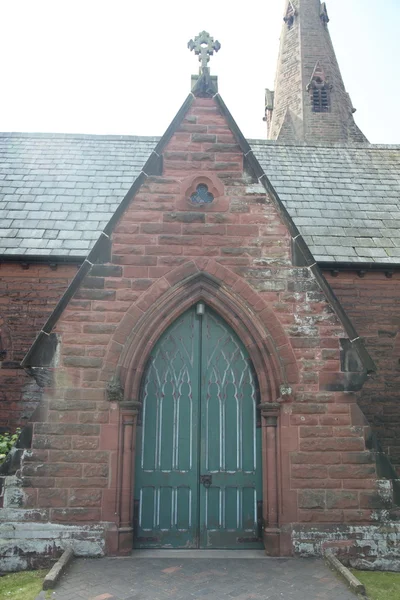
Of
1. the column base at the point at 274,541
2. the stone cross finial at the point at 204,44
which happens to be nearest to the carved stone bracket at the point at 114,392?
the column base at the point at 274,541

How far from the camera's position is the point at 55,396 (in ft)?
19.3

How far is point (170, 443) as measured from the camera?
6238 mm

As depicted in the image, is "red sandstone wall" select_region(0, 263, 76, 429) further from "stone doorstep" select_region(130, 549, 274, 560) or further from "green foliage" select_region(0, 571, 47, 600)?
"stone doorstep" select_region(130, 549, 274, 560)

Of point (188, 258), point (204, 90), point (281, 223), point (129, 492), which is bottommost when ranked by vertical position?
point (129, 492)

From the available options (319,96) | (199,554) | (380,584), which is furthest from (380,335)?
(319,96)

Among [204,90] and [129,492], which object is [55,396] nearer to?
[129,492]

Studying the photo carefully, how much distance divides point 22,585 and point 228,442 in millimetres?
2754

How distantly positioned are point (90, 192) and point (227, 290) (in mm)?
6019

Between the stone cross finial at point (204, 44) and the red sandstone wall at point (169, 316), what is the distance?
0.72 metres

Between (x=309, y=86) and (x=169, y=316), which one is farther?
(x=309, y=86)

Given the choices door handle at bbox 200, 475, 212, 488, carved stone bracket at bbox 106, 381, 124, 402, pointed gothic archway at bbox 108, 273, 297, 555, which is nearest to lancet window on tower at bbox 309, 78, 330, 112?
pointed gothic archway at bbox 108, 273, 297, 555

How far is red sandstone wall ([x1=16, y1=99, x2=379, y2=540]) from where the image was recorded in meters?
5.72

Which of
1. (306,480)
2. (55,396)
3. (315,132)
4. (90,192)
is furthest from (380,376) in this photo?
(315,132)

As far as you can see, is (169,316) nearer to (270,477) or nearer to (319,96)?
(270,477)
